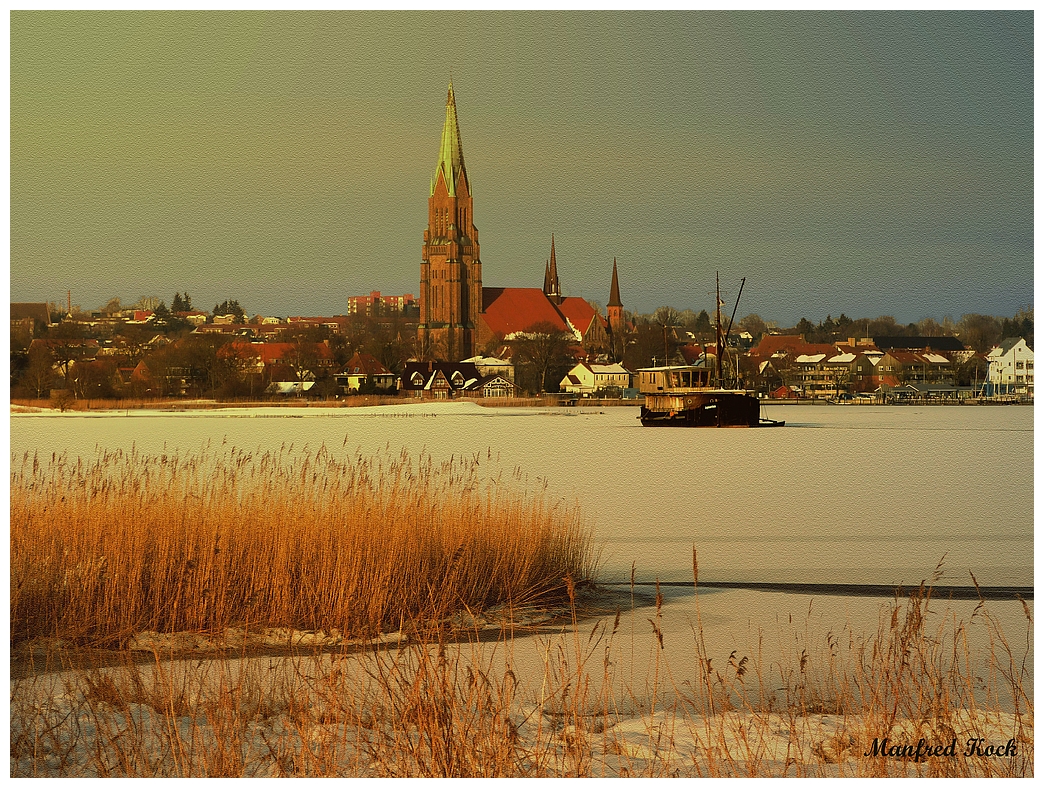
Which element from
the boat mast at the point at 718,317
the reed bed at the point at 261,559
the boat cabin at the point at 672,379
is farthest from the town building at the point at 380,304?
the boat cabin at the point at 672,379

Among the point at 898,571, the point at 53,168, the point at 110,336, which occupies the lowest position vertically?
the point at 898,571

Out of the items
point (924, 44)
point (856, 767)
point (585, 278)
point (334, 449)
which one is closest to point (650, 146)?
point (924, 44)

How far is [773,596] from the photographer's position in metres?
7.05

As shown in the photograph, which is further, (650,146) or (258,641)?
(650,146)

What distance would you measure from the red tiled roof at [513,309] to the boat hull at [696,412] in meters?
10.3

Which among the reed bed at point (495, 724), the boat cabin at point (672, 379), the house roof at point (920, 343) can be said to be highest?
the house roof at point (920, 343)

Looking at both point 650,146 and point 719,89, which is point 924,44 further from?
point 650,146

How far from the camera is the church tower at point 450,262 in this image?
32.5 feet

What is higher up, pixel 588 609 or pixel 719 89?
pixel 719 89

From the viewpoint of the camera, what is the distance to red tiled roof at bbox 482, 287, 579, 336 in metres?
17.1

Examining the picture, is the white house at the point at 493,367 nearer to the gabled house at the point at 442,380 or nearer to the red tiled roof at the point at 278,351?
the gabled house at the point at 442,380

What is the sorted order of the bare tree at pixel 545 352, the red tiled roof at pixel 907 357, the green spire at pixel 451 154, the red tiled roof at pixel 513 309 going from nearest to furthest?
the green spire at pixel 451 154, the red tiled roof at pixel 907 357, the red tiled roof at pixel 513 309, the bare tree at pixel 545 352

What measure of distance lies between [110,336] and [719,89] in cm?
602

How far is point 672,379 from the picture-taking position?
29.4 metres
